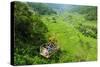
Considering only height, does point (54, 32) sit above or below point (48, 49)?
above

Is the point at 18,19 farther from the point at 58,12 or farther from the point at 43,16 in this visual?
the point at 58,12

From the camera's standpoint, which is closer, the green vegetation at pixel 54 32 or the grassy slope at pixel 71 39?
the green vegetation at pixel 54 32

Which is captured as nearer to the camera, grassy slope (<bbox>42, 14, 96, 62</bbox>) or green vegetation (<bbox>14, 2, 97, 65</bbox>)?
green vegetation (<bbox>14, 2, 97, 65</bbox>)
